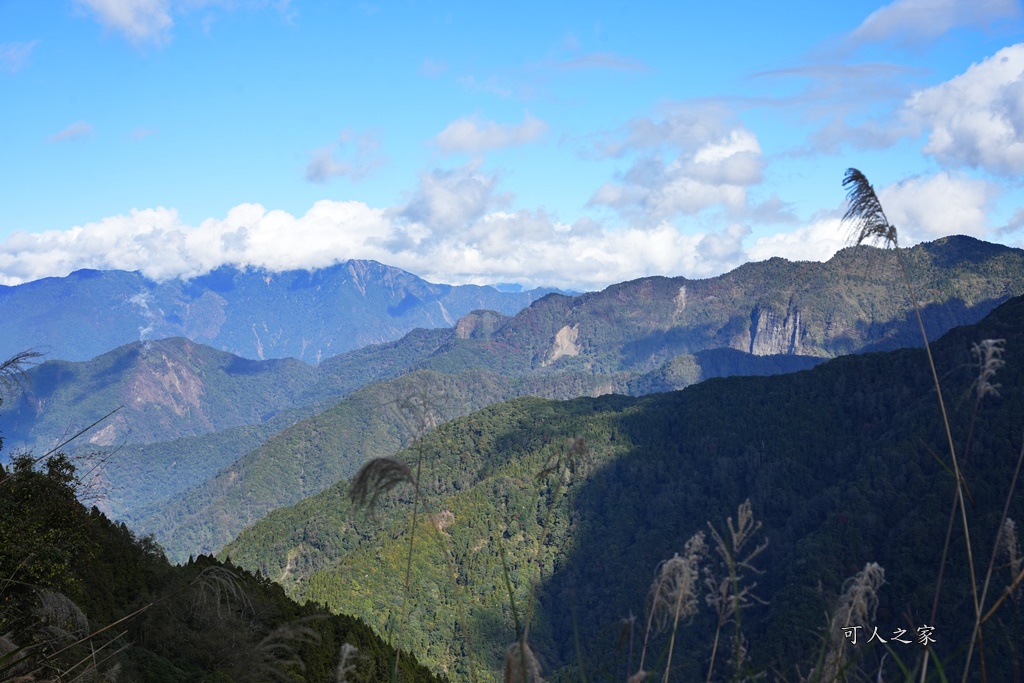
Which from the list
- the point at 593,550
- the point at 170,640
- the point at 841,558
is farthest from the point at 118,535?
the point at 593,550

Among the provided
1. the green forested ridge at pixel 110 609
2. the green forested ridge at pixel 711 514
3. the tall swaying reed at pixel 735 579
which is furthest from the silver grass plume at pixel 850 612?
the green forested ridge at pixel 711 514

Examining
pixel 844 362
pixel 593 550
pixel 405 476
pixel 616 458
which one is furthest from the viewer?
pixel 616 458

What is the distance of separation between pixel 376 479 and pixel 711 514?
15850cm

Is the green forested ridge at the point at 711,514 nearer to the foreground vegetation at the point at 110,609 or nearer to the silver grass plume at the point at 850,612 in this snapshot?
the foreground vegetation at the point at 110,609

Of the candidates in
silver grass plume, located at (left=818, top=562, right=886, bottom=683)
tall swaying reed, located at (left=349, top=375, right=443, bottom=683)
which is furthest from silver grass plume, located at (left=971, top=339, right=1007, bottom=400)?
tall swaying reed, located at (left=349, top=375, right=443, bottom=683)

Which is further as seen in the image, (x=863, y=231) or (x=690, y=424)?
(x=690, y=424)

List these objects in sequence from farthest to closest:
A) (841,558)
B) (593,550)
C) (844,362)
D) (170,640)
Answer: (844,362) → (593,550) → (841,558) → (170,640)

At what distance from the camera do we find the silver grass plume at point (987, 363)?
5375mm

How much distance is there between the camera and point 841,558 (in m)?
110

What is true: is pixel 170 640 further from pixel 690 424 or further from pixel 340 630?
pixel 690 424

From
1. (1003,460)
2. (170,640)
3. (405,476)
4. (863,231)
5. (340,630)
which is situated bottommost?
(1003,460)

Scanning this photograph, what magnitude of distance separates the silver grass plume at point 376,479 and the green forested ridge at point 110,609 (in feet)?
3.61

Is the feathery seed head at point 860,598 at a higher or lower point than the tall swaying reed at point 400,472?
lower

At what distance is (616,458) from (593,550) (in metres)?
34.0
